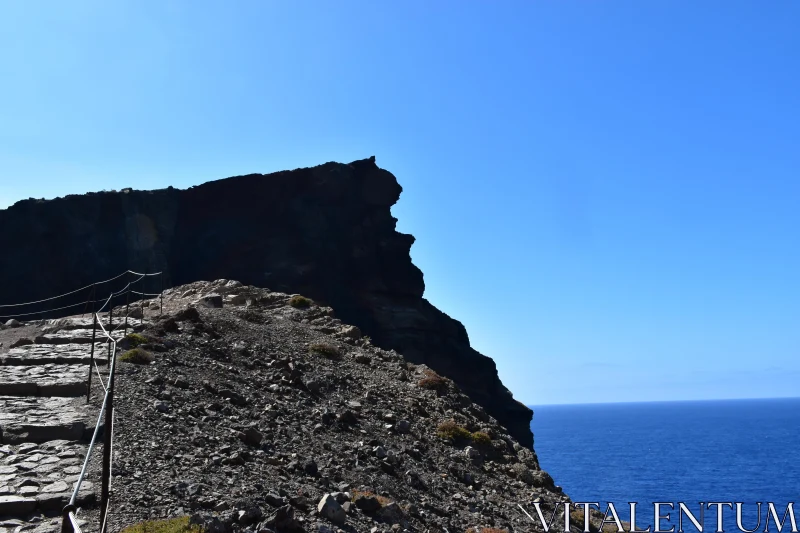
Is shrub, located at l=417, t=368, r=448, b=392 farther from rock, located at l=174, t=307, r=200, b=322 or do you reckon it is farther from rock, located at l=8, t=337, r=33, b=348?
rock, located at l=8, t=337, r=33, b=348

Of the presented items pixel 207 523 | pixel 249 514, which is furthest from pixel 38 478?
pixel 249 514

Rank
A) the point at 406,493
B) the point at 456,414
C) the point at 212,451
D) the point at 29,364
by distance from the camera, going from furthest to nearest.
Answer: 1. the point at 456,414
2. the point at 29,364
3. the point at 406,493
4. the point at 212,451

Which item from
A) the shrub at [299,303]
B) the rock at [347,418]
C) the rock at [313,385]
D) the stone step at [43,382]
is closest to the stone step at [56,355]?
the stone step at [43,382]

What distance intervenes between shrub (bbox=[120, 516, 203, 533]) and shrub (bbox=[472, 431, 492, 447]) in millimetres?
13497

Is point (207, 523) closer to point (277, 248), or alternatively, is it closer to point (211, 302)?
point (211, 302)

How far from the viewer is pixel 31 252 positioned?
67.8 m

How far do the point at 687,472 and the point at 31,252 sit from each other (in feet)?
296

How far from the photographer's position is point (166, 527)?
1039 cm

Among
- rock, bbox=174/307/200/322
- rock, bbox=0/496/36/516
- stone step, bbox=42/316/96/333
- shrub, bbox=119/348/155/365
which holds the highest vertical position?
rock, bbox=174/307/200/322

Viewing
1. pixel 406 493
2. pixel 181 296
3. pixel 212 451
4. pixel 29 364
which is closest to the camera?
pixel 212 451

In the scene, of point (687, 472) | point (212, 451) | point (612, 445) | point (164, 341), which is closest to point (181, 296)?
point (164, 341)

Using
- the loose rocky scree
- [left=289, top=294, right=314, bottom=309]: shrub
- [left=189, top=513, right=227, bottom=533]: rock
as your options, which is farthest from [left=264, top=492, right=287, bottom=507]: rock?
[left=289, top=294, right=314, bottom=309]: shrub

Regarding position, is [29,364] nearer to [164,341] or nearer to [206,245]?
[164,341]

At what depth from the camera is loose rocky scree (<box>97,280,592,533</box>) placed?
1245 centimetres
